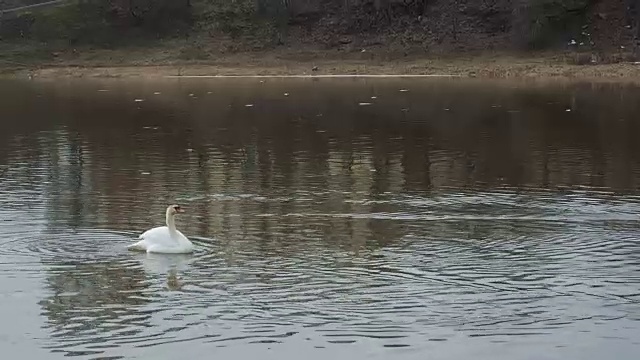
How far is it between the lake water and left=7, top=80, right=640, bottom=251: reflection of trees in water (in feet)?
0.35

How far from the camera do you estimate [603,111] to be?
41.2 meters

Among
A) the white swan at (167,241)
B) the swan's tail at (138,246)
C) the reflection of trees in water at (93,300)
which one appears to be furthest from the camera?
the swan's tail at (138,246)

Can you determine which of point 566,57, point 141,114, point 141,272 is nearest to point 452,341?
point 141,272

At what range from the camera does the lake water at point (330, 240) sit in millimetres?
13570

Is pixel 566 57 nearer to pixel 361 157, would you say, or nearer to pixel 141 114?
pixel 141 114

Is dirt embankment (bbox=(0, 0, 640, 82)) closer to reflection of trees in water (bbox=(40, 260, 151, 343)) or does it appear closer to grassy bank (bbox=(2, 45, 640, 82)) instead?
grassy bank (bbox=(2, 45, 640, 82))

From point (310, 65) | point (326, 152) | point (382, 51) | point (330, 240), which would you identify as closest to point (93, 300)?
point (330, 240)

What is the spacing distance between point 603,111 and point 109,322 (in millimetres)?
30213

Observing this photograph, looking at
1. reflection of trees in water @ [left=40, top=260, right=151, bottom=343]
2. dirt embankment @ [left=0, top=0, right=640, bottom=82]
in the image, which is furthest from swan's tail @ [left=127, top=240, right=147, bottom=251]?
dirt embankment @ [left=0, top=0, right=640, bottom=82]

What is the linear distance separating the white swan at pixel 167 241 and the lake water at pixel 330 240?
8.7 inches

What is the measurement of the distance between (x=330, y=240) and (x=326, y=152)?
12436mm

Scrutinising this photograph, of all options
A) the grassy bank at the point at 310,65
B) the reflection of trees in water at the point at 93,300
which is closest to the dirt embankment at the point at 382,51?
the grassy bank at the point at 310,65

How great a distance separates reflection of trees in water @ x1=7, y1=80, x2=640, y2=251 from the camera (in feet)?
72.4

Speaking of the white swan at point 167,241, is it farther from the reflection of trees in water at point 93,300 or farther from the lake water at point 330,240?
the reflection of trees in water at point 93,300
